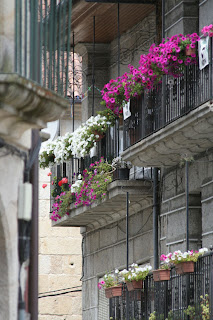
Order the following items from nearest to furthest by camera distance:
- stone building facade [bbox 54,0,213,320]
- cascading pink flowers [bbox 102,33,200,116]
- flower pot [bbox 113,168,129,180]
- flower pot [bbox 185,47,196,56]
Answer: flower pot [bbox 185,47,196,56], cascading pink flowers [bbox 102,33,200,116], stone building facade [bbox 54,0,213,320], flower pot [bbox 113,168,129,180]

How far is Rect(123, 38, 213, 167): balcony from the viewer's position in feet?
48.8

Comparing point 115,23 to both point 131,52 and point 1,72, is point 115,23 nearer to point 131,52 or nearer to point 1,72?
point 131,52

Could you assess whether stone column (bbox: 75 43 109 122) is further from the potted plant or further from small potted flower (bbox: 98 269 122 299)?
the potted plant

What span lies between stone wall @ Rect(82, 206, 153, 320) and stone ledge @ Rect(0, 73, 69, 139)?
1004 cm

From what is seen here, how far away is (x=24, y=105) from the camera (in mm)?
8617

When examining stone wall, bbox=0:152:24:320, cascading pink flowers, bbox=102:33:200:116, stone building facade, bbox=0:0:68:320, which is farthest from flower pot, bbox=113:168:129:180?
stone wall, bbox=0:152:24:320

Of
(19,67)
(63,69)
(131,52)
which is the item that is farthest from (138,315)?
(19,67)

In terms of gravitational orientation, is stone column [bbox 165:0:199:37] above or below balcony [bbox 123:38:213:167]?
above

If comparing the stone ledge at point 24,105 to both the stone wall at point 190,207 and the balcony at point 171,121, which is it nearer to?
the balcony at point 171,121

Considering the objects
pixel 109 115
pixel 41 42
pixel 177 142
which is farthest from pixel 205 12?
pixel 41 42

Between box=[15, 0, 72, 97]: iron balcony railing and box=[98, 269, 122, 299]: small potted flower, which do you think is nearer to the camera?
box=[15, 0, 72, 97]: iron balcony railing

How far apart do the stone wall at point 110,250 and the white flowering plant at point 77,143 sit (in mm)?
1523

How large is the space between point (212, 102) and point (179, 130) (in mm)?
1150

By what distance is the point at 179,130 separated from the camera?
604 inches
